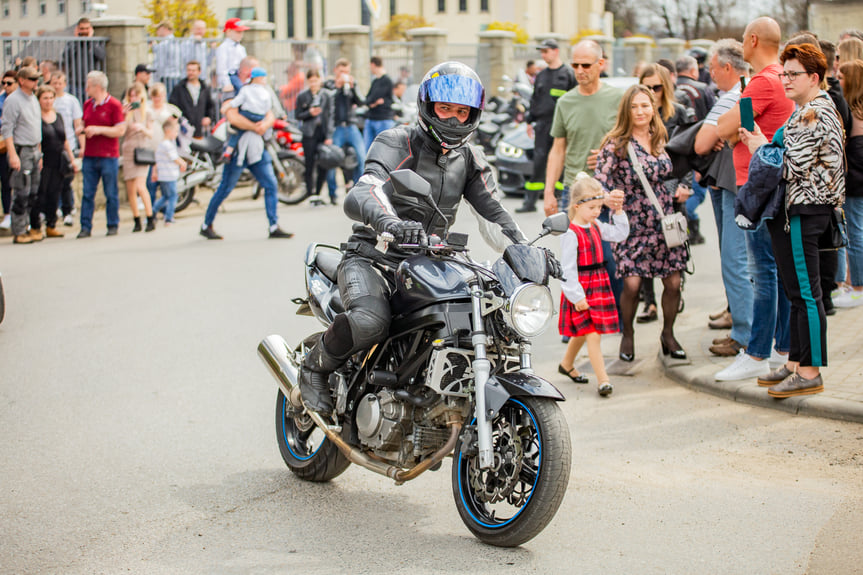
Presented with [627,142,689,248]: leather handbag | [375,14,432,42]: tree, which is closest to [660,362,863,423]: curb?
[627,142,689,248]: leather handbag

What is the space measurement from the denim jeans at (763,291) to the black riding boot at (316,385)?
Result: 3343 millimetres

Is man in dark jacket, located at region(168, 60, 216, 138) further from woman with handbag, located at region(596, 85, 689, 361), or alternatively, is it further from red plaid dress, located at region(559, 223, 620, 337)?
red plaid dress, located at region(559, 223, 620, 337)

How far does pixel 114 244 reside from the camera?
1446 cm

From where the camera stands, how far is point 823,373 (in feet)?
24.6

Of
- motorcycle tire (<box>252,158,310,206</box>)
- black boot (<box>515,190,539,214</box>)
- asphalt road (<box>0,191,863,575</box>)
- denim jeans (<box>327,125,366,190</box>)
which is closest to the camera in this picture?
asphalt road (<box>0,191,863,575</box>)

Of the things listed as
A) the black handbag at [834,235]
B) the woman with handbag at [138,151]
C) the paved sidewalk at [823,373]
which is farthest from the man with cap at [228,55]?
the black handbag at [834,235]

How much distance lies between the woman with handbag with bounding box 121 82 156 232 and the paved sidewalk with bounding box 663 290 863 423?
339 inches

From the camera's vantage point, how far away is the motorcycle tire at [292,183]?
60.0 feet

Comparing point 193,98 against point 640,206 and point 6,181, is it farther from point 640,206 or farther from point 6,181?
point 640,206

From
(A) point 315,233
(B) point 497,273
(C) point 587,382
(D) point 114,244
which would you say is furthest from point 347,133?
(B) point 497,273

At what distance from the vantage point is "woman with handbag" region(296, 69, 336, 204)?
18.2m

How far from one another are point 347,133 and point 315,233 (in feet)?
12.4

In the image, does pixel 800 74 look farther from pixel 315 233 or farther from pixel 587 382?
pixel 315 233

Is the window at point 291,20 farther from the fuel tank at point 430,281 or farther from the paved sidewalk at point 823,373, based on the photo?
the fuel tank at point 430,281
